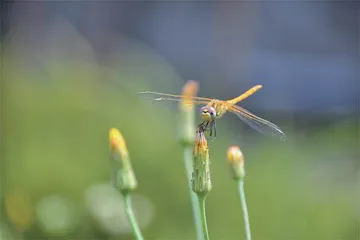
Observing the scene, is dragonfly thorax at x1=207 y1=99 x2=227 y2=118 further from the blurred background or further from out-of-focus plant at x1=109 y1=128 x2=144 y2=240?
the blurred background

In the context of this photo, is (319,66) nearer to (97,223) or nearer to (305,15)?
(305,15)

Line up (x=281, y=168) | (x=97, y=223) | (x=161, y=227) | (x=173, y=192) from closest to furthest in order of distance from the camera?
(x=97, y=223), (x=161, y=227), (x=173, y=192), (x=281, y=168)

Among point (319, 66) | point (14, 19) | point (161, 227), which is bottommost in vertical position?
point (161, 227)

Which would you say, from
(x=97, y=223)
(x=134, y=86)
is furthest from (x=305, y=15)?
(x=97, y=223)

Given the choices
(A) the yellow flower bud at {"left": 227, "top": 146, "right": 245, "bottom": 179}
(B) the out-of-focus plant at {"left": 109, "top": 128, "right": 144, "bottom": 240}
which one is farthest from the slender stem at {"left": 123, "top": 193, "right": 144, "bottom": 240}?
(A) the yellow flower bud at {"left": 227, "top": 146, "right": 245, "bottom": 179}

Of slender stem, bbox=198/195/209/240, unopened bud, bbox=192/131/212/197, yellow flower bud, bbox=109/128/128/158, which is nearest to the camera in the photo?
slender stem, bbox=198/195/209/240

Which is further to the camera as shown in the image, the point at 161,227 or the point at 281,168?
the point at 281,168

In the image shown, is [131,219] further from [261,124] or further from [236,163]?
[261,124]

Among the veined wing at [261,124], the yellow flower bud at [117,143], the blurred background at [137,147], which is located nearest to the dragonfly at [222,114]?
the veined wing at [261,124]
